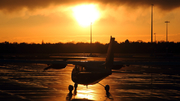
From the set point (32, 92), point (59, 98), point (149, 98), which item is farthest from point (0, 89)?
point (149, 98)

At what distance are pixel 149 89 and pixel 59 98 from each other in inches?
267

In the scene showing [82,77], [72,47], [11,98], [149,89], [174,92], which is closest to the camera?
[11,98]

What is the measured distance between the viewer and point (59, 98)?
14.5 meters

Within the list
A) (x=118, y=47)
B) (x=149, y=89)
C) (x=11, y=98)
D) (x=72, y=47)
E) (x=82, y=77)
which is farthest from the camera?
(x=72, y=47)

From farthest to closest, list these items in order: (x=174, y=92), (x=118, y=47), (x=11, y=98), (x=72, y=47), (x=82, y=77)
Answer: (x=72, y=47)
(x=118, y=47)
(x=174, y=92)
(x=82, y=77)
(x=11, y=98)

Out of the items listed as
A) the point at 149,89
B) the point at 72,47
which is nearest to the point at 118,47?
the point at 72,47

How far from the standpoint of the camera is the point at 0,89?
17516 mm

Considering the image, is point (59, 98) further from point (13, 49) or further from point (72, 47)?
point (72, 47)

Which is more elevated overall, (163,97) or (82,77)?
(82,77)

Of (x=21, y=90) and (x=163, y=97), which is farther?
(x=21, y=90)

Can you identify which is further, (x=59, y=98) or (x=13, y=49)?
(x=13, y=49)

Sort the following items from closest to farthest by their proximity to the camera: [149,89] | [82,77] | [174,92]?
[82,77] → [174,92] → [149,89]

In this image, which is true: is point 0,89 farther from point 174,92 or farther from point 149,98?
point 174,92

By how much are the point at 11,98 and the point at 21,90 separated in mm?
2756
